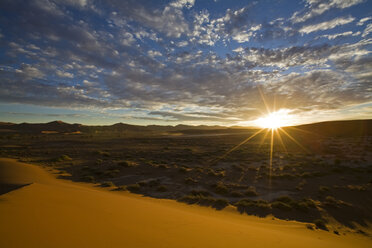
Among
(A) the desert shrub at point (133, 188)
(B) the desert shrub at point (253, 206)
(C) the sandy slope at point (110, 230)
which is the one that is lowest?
(B) the desert shrub at point (253, 206)

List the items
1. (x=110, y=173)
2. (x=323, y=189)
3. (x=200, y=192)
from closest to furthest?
(x=200, y=192), (x=323, y=189), (x=110, y=173)

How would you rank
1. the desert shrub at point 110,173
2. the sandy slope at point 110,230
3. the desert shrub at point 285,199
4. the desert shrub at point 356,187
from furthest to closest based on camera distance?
1. the desert shrub at point 110,173
2. the desert shrub at point 356,187
3. the desert shrub at point 285,199
4. the sandy slope at point 110,230

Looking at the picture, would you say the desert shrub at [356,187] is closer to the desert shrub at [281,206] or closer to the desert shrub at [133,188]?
the desert shrub at [281,206]

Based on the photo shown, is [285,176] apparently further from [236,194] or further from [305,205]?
[236,194]

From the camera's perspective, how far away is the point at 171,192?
427 inches

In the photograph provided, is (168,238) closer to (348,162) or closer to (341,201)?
(341,201)

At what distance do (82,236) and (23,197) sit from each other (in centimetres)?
333

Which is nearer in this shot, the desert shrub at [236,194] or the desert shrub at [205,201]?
the desert shrub at [205,201]

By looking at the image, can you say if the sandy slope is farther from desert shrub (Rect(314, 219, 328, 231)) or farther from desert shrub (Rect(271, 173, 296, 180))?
desert shrub (Rect(271, 173, 296, 180))

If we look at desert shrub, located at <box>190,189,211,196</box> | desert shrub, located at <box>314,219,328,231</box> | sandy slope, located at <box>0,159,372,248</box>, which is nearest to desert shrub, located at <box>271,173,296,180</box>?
desert shrub, located at <box>190,189,211,196</box>

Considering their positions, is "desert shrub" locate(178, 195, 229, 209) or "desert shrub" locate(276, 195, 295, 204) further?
"desert shrub" locate(276, 195, 295, 204)

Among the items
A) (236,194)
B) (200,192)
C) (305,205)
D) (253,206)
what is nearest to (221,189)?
(236,194)

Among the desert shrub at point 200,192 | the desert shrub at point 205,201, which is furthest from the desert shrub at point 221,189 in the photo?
the desert shrub at point 205,201

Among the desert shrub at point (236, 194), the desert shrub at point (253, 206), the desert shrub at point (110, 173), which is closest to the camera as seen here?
the desert shrub at point (253, 206)
